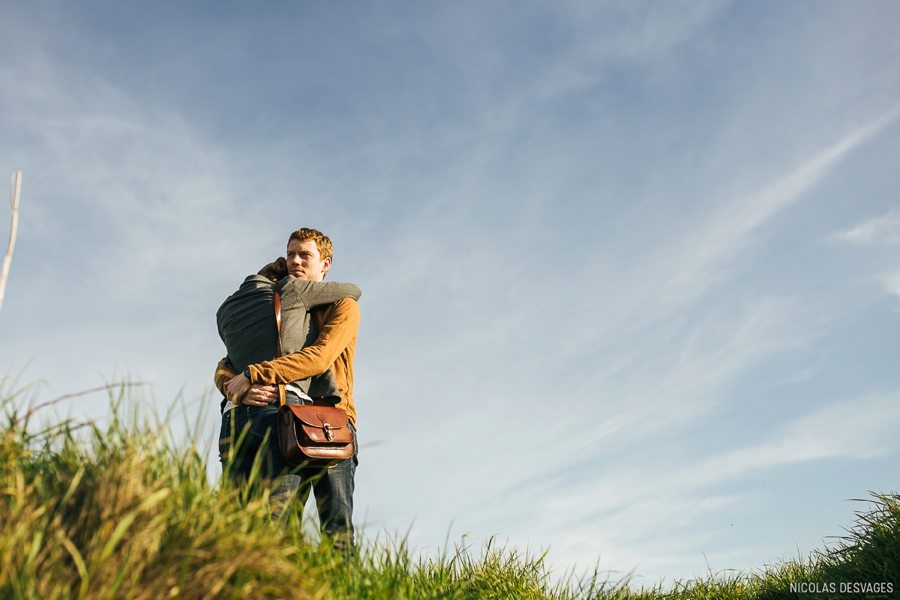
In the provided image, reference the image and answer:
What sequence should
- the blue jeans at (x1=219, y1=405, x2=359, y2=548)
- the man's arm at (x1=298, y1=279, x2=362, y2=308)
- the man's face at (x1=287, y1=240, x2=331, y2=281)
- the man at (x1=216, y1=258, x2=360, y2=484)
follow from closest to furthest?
the blue jeans at (x1=219, y1=405, x2=359, y2=548) < the man at (x1=216, y1=258, x2=360, y2=484) < the man's arm at (x1=298, y1=279, x2=362, y2=308) < the man's face at (x1=287, y1=240, x2=331, y2=281)

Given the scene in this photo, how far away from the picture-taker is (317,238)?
454 cm

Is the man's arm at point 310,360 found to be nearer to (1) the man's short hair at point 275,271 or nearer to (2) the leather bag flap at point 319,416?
(2) the leather bag flap at point 319,416

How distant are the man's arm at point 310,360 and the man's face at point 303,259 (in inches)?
16.6

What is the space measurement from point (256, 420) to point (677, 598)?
14.8 feet

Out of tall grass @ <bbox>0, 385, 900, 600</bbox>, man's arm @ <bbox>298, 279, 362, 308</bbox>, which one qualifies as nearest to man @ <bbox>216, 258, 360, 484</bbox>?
man's arm @ <bbox>298, 279, 362, 308</bbox>

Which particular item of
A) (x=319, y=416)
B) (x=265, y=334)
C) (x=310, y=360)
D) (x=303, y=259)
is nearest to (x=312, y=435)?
(x=319, y=416)

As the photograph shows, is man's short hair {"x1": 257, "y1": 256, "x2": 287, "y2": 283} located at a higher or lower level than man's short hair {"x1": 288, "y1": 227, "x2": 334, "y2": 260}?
lower

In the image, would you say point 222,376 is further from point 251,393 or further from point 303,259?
point 303,259

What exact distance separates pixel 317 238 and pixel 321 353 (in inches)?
39.3

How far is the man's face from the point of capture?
14.5 ft

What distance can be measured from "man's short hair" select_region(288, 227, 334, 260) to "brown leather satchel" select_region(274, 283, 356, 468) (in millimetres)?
1121

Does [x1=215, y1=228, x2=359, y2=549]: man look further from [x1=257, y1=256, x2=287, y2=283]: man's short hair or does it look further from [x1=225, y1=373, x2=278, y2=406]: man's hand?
[x1=257, y1=256, x2=287, y2=283]: man's short hair

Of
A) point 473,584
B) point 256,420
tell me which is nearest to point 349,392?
point 256,420

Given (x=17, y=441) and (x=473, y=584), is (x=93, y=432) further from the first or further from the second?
(x=473, y=584)
